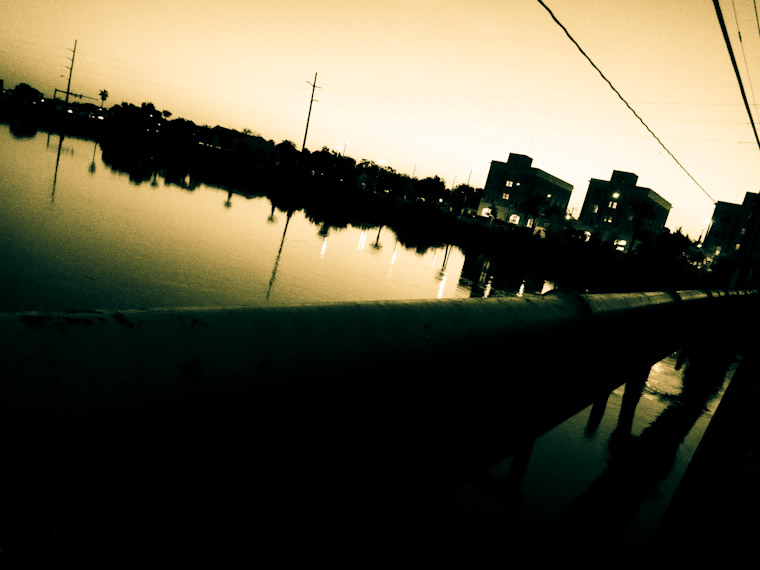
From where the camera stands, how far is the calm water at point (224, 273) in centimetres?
369

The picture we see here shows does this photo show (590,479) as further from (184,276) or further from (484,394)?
(184,276)

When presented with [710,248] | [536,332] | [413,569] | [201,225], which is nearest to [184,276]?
[201,225]

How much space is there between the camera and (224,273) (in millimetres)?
8234

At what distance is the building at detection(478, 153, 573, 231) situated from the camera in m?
83.1

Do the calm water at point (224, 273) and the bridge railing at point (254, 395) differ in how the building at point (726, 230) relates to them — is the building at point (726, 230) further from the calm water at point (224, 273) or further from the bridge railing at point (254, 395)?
the bridge railing at point (254, 395)

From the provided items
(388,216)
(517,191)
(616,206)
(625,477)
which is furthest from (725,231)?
(625,477)

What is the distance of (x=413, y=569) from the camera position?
7.26 ft

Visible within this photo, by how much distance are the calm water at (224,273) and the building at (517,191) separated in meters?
73.9

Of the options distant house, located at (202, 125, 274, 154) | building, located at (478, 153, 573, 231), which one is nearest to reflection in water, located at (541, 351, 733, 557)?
building, located at (478, 153, 573, 231)

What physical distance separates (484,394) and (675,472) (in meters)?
3.84

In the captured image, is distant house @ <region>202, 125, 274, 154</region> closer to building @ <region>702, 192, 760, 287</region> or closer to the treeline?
A: the treeline

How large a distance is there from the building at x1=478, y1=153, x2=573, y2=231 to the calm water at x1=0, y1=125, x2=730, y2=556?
7390cm

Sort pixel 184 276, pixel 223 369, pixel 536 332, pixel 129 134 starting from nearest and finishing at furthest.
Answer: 1. pixel 223 369
2. pixel 536 332
3. pixel 184 276
4. pixel 129 134

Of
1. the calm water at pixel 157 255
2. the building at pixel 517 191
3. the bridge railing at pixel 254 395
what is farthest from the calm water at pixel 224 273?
the building at pixel 517 191
